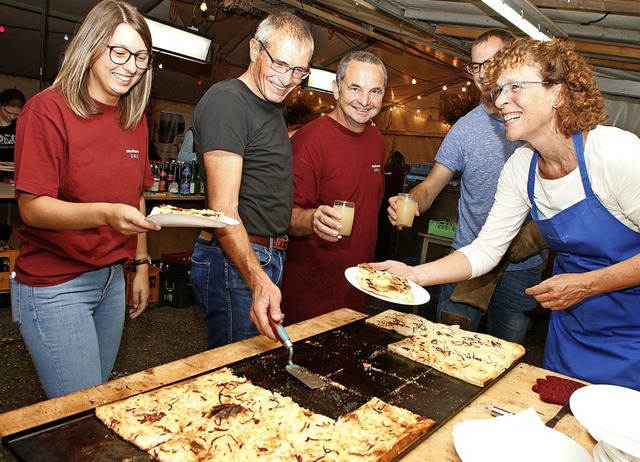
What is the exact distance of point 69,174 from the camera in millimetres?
2047

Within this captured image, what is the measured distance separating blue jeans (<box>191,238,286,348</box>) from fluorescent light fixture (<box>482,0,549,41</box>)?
287 centimetres

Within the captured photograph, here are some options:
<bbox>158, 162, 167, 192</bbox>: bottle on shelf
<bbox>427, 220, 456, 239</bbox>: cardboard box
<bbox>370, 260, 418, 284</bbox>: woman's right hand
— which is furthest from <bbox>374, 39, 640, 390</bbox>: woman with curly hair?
<bbox>158, 162, 167, 192</bbox>: bottle on shelf

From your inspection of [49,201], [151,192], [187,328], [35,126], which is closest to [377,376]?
[49,201]

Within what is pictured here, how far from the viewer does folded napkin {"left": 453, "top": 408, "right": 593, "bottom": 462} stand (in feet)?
4.65

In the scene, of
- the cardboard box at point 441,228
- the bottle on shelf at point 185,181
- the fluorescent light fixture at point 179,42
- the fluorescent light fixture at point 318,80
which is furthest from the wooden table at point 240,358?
the fluorescent light fixture at point 318,80

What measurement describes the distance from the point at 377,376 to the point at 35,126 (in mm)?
1693

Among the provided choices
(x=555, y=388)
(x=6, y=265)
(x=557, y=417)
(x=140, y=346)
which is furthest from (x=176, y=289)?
(x=557, y=417)

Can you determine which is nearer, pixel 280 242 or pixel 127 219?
pixel 127 219

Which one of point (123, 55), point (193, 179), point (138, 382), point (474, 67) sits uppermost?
point (474, 67)

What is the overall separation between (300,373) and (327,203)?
67.2 inches

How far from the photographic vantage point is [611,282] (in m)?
2.28

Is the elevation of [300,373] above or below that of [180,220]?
below

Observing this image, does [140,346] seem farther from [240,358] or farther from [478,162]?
[478,162]

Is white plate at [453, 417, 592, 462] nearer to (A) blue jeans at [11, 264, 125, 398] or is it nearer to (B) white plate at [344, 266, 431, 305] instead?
(B) white plate at [344, 266, 431, 305]
